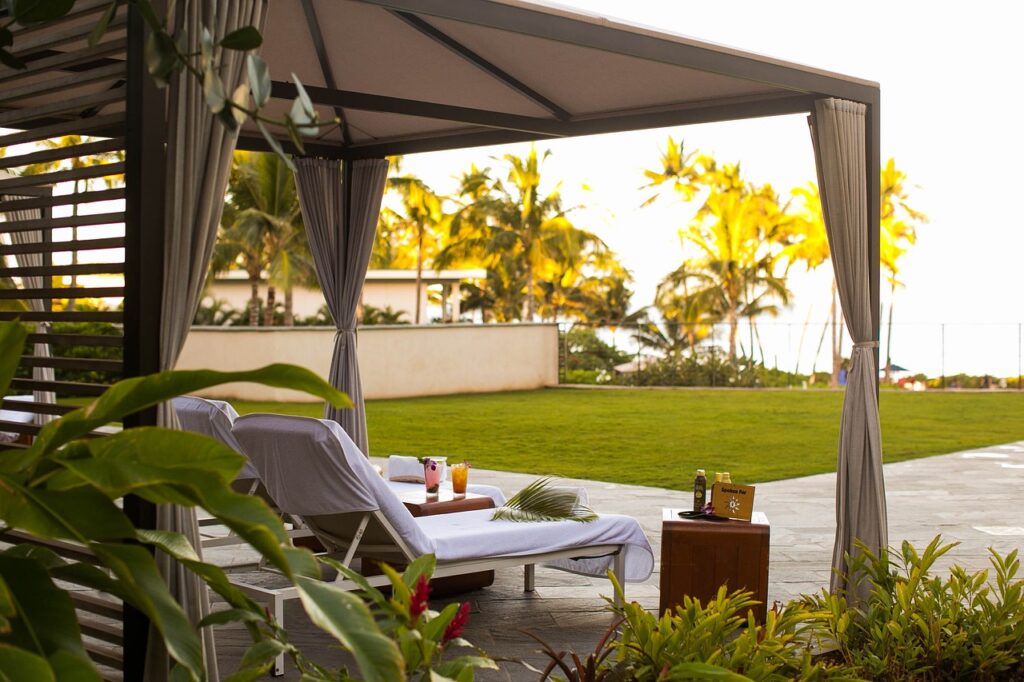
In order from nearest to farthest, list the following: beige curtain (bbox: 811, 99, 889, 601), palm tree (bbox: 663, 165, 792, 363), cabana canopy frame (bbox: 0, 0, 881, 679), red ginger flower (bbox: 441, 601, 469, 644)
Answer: red ginger flower (bbox: 441, 601, 469, 644), cabana canopy frame (bbox: 0, 0, 881, 679), beige curtain (bbox: 811, 99, 889, 601), palm tree (bbox: 663, 165, 792, 363)

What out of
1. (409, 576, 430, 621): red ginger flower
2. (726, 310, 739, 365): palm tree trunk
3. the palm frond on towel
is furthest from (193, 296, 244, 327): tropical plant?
(409, 576, 430, 621): red ginger flower

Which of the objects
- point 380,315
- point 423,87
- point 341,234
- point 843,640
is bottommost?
point 843,640

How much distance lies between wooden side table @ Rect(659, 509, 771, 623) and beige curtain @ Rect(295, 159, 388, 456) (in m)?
3.70

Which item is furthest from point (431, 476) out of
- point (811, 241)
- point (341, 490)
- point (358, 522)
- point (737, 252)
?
point (811, 241)

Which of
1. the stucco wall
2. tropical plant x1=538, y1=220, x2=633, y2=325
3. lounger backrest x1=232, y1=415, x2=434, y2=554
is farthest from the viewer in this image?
tropical plant x1=538, y1=220, x2=633, y2=325

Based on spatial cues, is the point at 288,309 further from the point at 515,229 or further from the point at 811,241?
the point at 811,241

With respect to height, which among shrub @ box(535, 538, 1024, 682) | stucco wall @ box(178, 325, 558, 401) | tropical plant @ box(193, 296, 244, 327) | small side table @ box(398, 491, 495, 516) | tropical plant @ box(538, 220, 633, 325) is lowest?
shrub @ box(535, 538, 1024, 682)

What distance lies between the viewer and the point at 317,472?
5.11m

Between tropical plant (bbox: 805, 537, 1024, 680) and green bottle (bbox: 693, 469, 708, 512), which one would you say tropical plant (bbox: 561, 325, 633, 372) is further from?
tropical plant (bbox: 805, 537, 1024, 680)

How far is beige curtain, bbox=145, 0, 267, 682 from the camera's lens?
12.2 ft

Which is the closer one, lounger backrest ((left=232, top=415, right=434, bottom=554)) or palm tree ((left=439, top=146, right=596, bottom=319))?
lounger backrest ((left=232, top=415, right=434, bottom=554))

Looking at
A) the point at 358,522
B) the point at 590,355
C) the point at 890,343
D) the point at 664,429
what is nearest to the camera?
the point at 358,522

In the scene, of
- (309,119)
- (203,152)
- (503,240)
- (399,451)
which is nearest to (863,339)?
(203,152)

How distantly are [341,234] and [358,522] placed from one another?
3796mm
